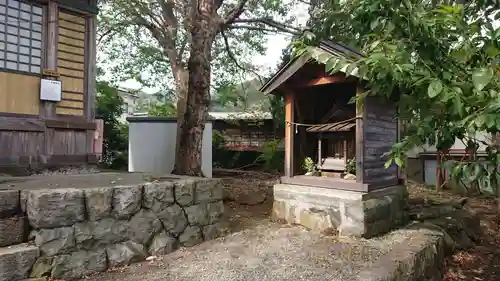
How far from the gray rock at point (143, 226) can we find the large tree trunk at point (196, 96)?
2.82m

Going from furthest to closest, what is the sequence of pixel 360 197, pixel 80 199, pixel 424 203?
1. pixel 424 203
2. pixel 360 197
3. pixel 80 199

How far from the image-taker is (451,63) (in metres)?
2.32

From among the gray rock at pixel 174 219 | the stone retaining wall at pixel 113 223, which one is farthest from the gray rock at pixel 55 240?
the gray rock at pixel 174 219

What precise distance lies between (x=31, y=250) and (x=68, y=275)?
443 mm

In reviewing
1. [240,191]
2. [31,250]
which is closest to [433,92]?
[31,250]

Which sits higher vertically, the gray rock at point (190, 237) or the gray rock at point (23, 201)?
the gray rock at point (23, 201)

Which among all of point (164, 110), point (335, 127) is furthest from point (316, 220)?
point (164, 110)

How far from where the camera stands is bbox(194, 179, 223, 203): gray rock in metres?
4.86

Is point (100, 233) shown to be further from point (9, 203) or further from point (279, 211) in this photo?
point (279, 211)

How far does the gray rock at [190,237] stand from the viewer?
4566 millimetres

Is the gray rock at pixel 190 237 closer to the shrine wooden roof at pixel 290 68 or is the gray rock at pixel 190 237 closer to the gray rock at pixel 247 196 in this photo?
the gray rock at pixel 247 196

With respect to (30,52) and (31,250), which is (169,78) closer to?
(30,52)

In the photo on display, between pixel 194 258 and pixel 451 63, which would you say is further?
pixel 194 258

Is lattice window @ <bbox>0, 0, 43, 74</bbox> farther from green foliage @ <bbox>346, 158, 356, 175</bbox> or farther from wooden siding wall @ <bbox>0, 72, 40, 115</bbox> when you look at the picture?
green foliage @ <bbox>346, 158, 356, 175</bbox>
